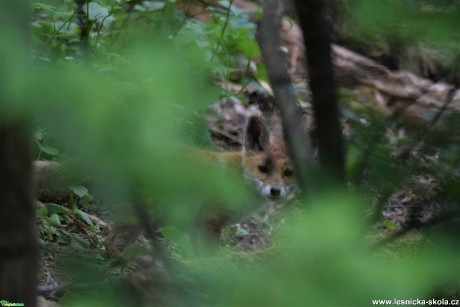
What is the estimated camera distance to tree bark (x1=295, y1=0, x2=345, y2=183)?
6.27 ft

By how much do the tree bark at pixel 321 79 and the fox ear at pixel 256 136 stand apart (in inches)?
197

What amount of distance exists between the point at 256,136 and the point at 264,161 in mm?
589

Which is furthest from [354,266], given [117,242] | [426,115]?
[117,242]

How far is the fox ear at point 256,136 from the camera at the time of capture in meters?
7.03

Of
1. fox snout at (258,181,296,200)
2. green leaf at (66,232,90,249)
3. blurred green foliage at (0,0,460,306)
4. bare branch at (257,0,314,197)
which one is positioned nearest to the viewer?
blurred green foliage at (0,0,460,306)

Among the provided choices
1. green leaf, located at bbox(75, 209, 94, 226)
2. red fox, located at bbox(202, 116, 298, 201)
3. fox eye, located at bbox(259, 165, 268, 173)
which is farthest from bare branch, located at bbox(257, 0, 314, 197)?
fox eye, located at bbox(259, 165, 268, 173)

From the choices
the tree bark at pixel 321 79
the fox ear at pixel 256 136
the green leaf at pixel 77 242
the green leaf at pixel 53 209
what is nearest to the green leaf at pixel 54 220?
the green leaf at pixel 53 209

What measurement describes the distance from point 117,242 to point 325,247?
415 cm

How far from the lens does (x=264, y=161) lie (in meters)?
6.64

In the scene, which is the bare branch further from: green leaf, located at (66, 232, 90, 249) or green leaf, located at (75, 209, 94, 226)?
green leaf, located at (75, 209, 94, 226)

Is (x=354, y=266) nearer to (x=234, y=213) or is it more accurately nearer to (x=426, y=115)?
(x=426, y=115)

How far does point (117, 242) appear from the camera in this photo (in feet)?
17.1

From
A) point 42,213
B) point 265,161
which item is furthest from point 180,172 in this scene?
point 265,161

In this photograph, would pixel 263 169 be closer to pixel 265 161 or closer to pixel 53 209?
pixel 265 161
